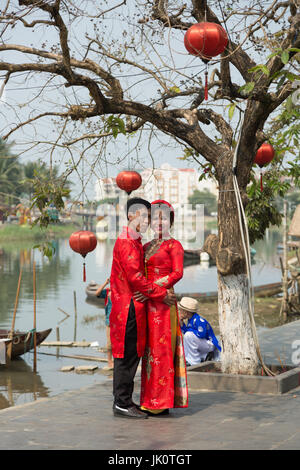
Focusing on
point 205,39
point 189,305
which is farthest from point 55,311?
point 205,39

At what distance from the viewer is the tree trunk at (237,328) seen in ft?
21.8

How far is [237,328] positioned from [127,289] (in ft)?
5.70

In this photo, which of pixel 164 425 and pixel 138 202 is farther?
pixel 138 202

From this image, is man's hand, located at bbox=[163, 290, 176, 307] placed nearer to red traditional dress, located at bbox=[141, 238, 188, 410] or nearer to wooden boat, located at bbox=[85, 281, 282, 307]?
red traditional dress, located at bbox=[141, 238, 188, 410]

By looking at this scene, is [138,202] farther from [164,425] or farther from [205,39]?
[164,425]

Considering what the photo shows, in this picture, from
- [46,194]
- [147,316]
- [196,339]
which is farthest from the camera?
[46,194]

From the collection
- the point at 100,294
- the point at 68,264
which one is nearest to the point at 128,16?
the point at 100,294

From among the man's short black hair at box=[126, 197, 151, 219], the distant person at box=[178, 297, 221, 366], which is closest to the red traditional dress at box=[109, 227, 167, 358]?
the man's short black hair at box=[126, 197, 151, 219]

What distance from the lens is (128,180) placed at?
7781 mm

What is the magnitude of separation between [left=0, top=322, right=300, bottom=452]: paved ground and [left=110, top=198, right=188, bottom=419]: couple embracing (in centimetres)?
20

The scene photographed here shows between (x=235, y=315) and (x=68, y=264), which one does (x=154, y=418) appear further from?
(x=68, y=264)

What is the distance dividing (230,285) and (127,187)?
1.88 m

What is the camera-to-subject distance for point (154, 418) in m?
5.38

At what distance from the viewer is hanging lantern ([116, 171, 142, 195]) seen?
25.5 feet
